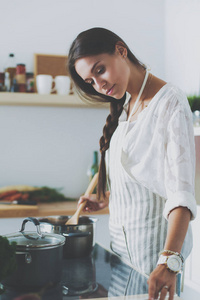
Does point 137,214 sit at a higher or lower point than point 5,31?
lower

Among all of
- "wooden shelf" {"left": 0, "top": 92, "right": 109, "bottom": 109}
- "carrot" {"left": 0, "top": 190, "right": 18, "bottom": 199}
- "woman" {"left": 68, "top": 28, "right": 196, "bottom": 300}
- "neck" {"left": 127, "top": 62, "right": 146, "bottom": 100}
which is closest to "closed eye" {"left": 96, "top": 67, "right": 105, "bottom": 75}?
"woman" {"left": 68, "top": 28, "right": 196, "bottom": 300}

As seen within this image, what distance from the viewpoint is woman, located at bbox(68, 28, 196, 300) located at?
0.98 m

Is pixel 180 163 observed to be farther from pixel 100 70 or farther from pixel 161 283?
pixel 100 70

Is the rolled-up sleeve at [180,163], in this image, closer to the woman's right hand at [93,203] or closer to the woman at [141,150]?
the woman at [141,150]

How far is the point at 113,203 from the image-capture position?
137 cm

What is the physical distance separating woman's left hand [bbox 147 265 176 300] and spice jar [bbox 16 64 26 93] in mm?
2231

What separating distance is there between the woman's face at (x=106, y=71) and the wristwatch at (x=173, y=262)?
0.58 metres

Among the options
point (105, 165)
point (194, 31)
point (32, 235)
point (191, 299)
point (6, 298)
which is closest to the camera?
point (6, 298)

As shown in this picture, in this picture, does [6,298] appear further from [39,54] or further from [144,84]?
[39,54]

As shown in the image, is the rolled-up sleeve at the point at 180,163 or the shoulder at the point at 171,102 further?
the shoulder at the point at 171,102

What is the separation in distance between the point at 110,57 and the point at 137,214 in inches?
20.2

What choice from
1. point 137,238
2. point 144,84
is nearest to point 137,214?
point 137,238

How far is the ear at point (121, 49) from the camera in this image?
4.02 feet

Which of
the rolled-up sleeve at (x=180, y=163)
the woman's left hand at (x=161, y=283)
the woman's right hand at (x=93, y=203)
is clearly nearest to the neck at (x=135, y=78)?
the rolled-up sleeve at (x=180, y=163)
